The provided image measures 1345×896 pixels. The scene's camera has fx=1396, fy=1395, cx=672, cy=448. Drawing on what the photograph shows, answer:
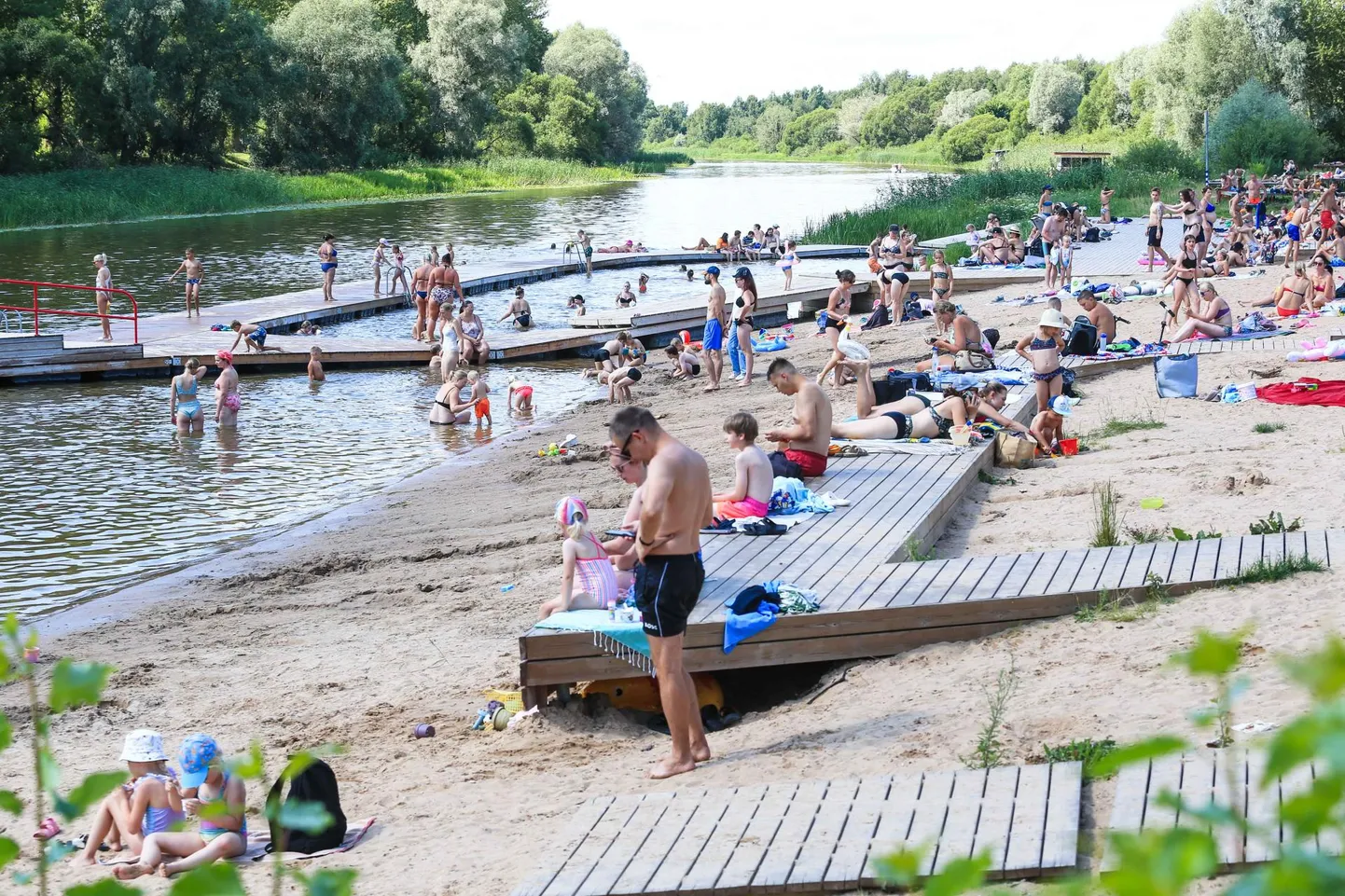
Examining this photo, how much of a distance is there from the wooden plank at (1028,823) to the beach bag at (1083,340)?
12.2 meters

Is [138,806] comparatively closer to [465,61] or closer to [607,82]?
[465,61]

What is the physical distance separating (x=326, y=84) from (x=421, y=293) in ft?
126

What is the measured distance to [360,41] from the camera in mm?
60719

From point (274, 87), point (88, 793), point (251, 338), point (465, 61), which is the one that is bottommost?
point (251, 338)

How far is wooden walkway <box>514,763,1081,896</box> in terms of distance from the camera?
456 centimetres

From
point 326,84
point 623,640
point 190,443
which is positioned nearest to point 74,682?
point 623,640

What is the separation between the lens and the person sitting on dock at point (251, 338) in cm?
2264

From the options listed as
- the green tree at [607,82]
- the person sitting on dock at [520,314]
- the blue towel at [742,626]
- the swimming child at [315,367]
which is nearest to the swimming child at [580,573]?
the blue towel at [742,626]

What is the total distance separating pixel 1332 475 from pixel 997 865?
21.9 feet

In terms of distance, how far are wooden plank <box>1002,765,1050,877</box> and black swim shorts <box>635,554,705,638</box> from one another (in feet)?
5.52

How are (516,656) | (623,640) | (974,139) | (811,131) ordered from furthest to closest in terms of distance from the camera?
(811,131) → (974,139) → (516,656) → (623,640)

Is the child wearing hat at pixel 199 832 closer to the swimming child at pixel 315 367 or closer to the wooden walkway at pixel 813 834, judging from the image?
the wooden walkway at pixel 813 834

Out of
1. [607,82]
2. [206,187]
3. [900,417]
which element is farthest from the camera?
[607,82]

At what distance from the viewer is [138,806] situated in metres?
6.35
